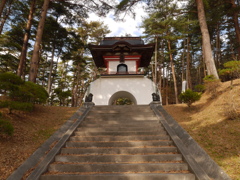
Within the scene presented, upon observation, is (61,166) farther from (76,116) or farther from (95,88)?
(95,88)

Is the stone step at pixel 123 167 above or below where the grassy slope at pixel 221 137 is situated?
A: below

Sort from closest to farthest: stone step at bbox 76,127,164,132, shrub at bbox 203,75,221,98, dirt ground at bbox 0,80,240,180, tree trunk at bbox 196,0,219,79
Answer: dirt ground at bbox 0,80,240,180 < stone step at bbox 76,127,164,132 < shrub at bbox 203,75,221,98 < tree trunk at bbox 196,0,219,79

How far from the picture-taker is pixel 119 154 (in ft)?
15.0

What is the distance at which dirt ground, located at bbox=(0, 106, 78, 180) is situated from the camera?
12.8 feet

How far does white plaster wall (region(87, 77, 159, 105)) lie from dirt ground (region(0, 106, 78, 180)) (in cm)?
501

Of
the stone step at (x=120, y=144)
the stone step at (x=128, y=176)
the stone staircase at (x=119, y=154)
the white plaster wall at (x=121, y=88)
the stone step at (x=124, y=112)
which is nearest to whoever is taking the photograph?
the stone step at (x=128, y=176)

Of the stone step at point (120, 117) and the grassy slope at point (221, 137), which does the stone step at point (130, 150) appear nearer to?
the grassy slope at point (221, 137)

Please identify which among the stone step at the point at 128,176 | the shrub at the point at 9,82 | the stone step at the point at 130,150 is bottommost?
the stone step at the point at 128,176

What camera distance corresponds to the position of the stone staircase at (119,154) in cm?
367

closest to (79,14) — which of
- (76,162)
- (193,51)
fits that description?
(76,162)

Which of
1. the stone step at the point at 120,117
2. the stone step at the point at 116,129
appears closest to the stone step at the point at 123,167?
the stone step at the point at 116,129

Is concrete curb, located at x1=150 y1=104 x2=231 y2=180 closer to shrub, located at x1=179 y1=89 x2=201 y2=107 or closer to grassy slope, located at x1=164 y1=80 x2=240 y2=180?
grassy slope, located at x1=164 y1=80 x2=240 y2=180

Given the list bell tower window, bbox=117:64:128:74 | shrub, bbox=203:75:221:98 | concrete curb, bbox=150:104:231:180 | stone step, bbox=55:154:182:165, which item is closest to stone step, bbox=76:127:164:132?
concrete curb, bbox=150:104:231:180

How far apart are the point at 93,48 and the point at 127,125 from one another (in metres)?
8.95
